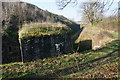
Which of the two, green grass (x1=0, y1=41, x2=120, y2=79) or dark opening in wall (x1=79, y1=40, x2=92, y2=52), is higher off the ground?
dark opening in wall (x1=79, y1=40, x2=92, y2=52)

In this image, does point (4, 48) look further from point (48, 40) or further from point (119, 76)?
point (119, 76)

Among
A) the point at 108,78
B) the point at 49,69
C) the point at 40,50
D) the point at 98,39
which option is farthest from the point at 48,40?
the point at 98,39

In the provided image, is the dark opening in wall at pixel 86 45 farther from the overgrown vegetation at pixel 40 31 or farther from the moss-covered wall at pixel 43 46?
the overgrown vegetation at pixel 40 31

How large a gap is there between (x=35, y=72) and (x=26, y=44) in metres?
3.07

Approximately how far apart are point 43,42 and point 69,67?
371cm

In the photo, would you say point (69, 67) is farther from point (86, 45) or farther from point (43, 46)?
point (86, 45)

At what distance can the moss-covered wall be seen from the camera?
11375 millimetres

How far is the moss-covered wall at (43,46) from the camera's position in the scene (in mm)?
11375

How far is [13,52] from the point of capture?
1311 centimetres

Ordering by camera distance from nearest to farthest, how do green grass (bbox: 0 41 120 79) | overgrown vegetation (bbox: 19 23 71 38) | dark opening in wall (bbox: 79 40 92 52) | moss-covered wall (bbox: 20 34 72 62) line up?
green grass (bbox: 0 41 120 79) → moss-covered wall (bbox: 20 34 72 62) → overgrown vegetation (bbox: 19 23 71 38) → dark opening in wall (bbox: 79 40 92 52)

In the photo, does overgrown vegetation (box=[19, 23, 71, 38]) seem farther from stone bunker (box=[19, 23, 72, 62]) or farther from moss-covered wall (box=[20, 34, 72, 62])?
moss-covered wall (box=[20, 34, 72, 62])

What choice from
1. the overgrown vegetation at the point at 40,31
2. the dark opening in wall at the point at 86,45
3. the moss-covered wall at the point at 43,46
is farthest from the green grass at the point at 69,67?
the dark opening in wall at the point at 86,45

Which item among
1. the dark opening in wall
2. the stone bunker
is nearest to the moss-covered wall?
the stone bunker

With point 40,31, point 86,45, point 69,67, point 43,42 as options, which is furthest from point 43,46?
point 86,45
